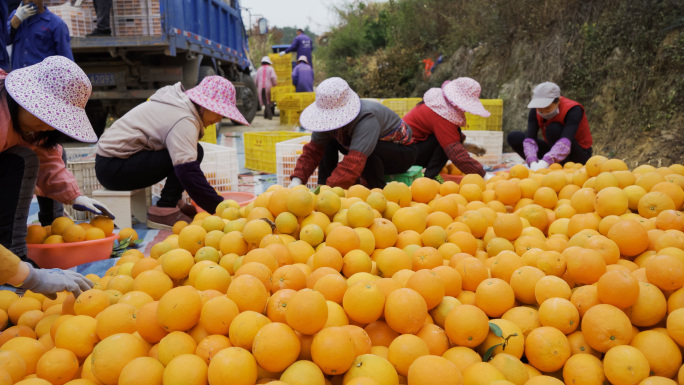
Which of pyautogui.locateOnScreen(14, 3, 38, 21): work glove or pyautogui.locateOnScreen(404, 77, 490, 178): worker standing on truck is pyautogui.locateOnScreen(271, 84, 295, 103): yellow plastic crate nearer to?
pyautogui.locateOnScreen(14, 3, 38, 21): work glove

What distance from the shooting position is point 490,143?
588 cm

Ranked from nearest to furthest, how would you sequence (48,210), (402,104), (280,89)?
(48,210) < (402,104) < (280,89)

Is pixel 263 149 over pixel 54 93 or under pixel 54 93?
under

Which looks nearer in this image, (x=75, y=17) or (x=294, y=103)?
(x=75, y=17)

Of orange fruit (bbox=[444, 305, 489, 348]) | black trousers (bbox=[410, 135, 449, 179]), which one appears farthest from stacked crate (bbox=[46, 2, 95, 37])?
orange fruit (bbox=[444, 305, 489, 348])

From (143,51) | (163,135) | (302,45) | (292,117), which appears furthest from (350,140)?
(302,45)

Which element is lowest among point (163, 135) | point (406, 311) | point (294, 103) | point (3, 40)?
point (406, 311)

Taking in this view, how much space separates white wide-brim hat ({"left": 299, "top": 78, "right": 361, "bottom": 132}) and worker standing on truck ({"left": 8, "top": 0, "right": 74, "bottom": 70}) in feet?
8.57

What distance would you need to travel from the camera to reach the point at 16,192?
258cm

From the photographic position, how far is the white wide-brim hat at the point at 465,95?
13.0 ft

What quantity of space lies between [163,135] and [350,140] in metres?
1.41

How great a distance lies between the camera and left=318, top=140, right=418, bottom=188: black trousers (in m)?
3.83

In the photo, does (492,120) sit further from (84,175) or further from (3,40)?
(3,40)

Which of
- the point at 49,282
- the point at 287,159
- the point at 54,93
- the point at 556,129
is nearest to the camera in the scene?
the point at 49,282
